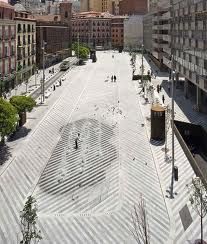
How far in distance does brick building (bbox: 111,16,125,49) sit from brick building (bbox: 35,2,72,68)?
48590 millimetres

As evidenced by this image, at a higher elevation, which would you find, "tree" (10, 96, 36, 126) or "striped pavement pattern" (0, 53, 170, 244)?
"tree" (10, 96, 36, 126)

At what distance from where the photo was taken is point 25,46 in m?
78.2

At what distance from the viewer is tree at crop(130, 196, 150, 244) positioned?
857 inches

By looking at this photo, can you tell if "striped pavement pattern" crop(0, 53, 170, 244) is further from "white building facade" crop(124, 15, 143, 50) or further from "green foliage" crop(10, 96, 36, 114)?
"white building facade" crop(124, 15, 143, 50)

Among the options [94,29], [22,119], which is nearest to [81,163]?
[22,119]

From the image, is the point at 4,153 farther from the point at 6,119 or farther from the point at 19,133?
the point at 19,133

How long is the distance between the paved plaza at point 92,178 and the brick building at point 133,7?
147874 millimetres

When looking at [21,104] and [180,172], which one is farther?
[21,104]

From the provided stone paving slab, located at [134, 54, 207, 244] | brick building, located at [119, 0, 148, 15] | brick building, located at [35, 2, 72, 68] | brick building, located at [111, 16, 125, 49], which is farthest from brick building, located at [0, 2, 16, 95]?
brick building, located at [119, 0, 148, 15]

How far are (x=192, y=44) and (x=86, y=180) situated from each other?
26.6m

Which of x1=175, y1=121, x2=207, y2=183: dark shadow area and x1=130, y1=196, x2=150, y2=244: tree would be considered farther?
x1=175, y1=121, x2=207, y2=183: dark shadow area

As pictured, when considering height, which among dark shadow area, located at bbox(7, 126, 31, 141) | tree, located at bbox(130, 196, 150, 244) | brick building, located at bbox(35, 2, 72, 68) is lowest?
tree, located at bbox(130, 196, 150, 244)

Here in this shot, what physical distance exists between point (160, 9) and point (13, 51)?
3897 cm

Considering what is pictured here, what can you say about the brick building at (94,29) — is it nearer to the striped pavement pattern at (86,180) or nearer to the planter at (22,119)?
the striped pavement pattern at (86,180)
